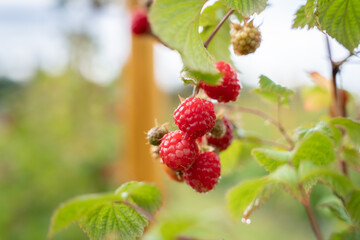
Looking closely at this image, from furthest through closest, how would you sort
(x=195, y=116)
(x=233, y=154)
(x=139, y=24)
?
1. (x=139, y=24)
2. (x=233, y=154)
3. (x=195, y=116)

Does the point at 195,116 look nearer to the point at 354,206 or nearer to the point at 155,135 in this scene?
the point at 155,135

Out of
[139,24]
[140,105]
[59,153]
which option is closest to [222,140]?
[139,24]

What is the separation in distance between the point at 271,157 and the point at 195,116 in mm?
101

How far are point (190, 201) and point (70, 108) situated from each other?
1.98 metres

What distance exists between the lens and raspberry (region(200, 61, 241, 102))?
17.6 inches

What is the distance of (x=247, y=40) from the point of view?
0.45 meters

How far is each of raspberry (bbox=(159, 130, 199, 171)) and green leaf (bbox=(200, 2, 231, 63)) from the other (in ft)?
0.50

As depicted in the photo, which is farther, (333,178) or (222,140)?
(222,140)

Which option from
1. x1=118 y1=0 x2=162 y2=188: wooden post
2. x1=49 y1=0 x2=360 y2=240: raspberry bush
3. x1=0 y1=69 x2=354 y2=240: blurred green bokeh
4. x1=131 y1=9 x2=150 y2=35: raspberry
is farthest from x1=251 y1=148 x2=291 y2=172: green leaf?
x1=118 y1=0 x2=162 y2=188: wooden post

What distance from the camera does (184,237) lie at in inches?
12.4

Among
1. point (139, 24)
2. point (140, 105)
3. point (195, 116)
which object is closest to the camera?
point (195, 116)

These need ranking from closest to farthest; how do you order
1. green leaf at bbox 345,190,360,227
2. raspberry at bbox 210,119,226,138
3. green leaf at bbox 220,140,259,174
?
green leaf at bbox 345,190,360,227, raspberry at bbox 210,119,226,138, green leaf at bbox 220,140,259,174

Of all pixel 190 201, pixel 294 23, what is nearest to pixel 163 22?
pixel 294 23

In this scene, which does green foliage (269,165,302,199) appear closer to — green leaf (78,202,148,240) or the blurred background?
green leaf (78,202,148,240)
